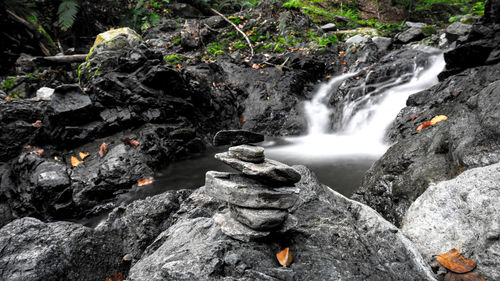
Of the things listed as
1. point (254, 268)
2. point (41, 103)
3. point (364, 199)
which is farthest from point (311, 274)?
point (41, 103)

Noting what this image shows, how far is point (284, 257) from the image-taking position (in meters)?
2.07

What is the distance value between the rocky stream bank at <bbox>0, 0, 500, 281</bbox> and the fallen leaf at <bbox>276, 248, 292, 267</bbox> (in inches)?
2.0

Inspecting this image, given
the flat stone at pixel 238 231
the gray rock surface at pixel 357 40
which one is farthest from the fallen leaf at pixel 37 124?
the gray rock surface at pixel 357 40

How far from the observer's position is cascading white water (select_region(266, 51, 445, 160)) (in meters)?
7.77

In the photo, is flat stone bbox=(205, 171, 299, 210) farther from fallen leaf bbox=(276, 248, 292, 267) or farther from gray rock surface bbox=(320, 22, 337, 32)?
gray rock surface bbox=(320, 22, 337, 32)


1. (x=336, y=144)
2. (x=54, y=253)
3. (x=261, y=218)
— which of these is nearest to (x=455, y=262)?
(x=261, y=218)

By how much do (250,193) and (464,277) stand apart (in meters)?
1.90

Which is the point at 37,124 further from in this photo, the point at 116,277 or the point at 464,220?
the point at 464,220

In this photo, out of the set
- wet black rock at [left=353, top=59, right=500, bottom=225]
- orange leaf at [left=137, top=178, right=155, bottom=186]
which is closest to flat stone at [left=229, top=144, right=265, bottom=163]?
wet black rock at [left=353, top=59, right=500, bottom=225]

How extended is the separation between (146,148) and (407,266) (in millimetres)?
6226

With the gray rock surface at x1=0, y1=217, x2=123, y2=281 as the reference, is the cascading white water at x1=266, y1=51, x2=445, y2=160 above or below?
above

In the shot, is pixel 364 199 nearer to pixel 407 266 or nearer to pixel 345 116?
pixel 407 266

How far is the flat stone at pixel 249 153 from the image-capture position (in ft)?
7.52

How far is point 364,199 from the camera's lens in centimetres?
422
